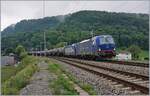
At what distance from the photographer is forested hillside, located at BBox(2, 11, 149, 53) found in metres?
72.1

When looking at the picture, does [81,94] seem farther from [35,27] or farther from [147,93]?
[35,27]

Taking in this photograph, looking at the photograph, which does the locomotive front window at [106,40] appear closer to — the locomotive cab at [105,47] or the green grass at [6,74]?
the locomotive cab at [105,47]

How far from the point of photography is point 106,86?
14.5 m

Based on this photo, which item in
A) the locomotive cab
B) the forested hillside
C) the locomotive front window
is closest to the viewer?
the locomotive cab

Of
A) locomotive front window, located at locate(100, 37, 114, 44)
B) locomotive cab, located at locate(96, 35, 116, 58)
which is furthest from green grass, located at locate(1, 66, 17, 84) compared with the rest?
locomotive front window, located at locate(100, 37, 114, 44)

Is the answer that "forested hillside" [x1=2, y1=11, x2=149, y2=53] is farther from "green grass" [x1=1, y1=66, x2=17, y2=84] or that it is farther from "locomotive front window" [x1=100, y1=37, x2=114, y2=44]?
"locomotive front window" [x1=100, y1=37, x2=114, y2=44]

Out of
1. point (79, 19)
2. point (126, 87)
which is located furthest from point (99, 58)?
point (79, 19)

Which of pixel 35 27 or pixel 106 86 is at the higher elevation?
pixel 35 27

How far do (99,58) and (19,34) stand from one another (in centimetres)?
7872

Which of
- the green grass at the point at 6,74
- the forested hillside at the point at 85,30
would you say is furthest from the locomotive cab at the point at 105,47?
the forested hillside at the point at 85,30

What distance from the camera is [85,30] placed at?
3831 inches

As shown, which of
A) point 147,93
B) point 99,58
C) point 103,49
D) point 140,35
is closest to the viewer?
point 147,93

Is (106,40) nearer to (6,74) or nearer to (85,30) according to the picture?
(6,74)

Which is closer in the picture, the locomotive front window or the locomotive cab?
the locomotive cab
